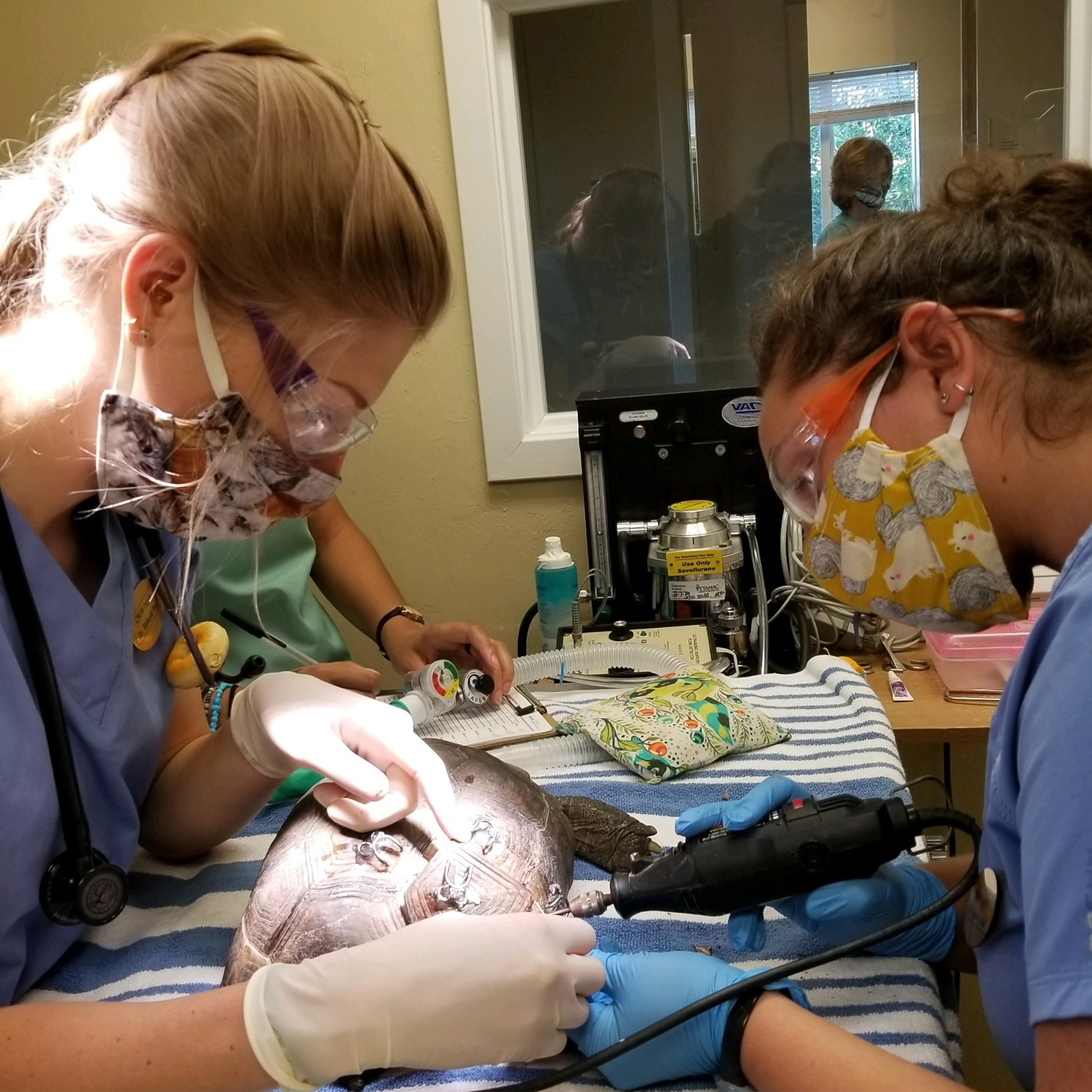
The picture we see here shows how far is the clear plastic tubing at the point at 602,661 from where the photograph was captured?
179 cm

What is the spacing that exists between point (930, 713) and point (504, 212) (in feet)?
4.73

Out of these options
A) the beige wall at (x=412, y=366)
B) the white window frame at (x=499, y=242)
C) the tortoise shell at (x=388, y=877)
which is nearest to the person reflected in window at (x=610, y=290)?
the white window frame at (x=499, y=242)

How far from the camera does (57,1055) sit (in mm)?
811

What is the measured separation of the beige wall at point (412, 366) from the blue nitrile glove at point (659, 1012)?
1.51m

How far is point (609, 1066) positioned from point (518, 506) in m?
1.66

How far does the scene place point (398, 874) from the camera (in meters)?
1.00

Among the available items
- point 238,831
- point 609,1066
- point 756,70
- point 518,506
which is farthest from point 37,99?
point 609,1066

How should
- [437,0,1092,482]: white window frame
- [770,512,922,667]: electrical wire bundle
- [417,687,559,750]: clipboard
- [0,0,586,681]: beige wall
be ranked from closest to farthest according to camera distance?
[417,687,559,750]: clipboard
[770,512,922,667]: electrical wire bundle
[437,0,1092,482]: white window frame
[0,0,586,681]: beige wall

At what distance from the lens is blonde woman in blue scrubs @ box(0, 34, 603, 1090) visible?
2.73 ft

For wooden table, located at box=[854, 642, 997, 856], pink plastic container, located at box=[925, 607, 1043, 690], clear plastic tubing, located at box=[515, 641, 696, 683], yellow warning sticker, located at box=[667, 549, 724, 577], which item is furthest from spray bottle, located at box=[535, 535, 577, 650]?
pink plastic container, located at box=[925, 607, 1043, 690]

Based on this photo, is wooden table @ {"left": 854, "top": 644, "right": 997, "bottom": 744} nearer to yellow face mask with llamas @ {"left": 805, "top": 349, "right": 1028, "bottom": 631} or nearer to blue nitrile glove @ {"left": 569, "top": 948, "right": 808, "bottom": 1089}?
yellow face mask with llamas @ {"left": 805, "top": 349, "right": 1028, "bottom": 631}

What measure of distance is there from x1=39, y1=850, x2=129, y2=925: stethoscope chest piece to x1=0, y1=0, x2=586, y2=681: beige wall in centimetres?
148

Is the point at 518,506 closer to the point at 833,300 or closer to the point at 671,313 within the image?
the point at 671,313

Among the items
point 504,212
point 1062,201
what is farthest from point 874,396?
point 504,212
